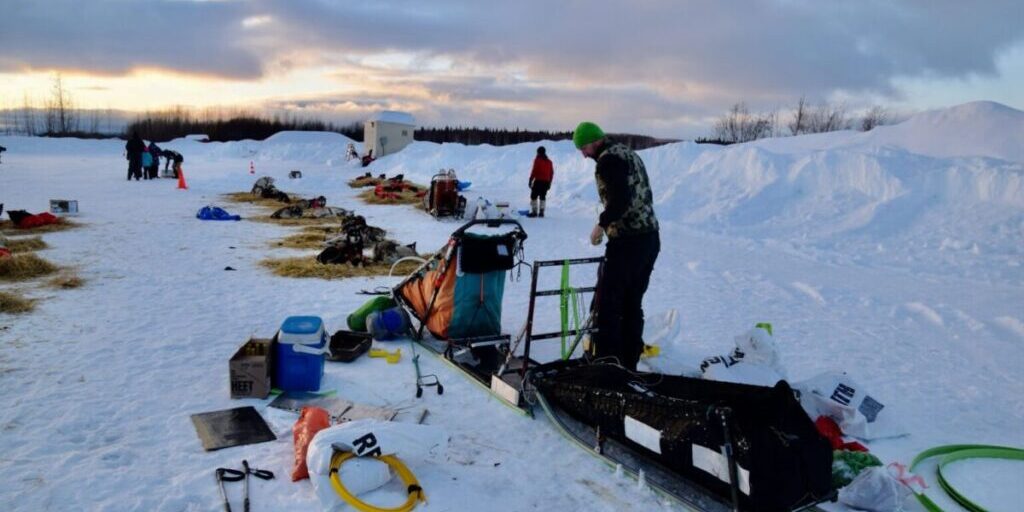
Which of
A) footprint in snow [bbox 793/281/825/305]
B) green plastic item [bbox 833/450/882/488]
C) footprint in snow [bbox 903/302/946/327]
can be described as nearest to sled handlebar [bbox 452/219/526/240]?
green plastic item [bbox 833/450/882/488]

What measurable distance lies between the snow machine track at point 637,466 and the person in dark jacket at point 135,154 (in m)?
20.9

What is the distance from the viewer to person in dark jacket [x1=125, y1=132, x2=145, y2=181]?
2073 cm

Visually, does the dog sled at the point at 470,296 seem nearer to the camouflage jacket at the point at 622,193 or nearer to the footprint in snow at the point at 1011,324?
the camouflage jacket at the point at 622,193

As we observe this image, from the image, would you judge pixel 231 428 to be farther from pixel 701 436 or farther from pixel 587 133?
pixel 587 133

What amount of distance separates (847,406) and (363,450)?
2927 mm

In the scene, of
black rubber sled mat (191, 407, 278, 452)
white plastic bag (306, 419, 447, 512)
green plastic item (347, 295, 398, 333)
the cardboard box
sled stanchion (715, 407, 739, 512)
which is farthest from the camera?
green plastic item (347, 295, 398, 333)

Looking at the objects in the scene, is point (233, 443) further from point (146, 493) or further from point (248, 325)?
point (248, 325)

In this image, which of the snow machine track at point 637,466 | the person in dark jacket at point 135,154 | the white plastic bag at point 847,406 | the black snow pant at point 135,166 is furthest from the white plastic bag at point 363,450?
the black snow pant at point 135,166

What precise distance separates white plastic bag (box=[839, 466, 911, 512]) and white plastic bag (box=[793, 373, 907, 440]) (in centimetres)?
78

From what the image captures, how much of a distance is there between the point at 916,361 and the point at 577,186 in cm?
1337

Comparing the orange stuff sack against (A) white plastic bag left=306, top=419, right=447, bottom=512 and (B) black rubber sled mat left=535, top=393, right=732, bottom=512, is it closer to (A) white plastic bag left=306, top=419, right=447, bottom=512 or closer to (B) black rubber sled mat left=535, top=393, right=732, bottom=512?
(A) white plastic bag left=306, top=419, right=447, bottom=512

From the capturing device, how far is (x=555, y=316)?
22.4ft

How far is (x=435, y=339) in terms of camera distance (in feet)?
18.9

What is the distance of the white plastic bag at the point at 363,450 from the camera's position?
3182mm
